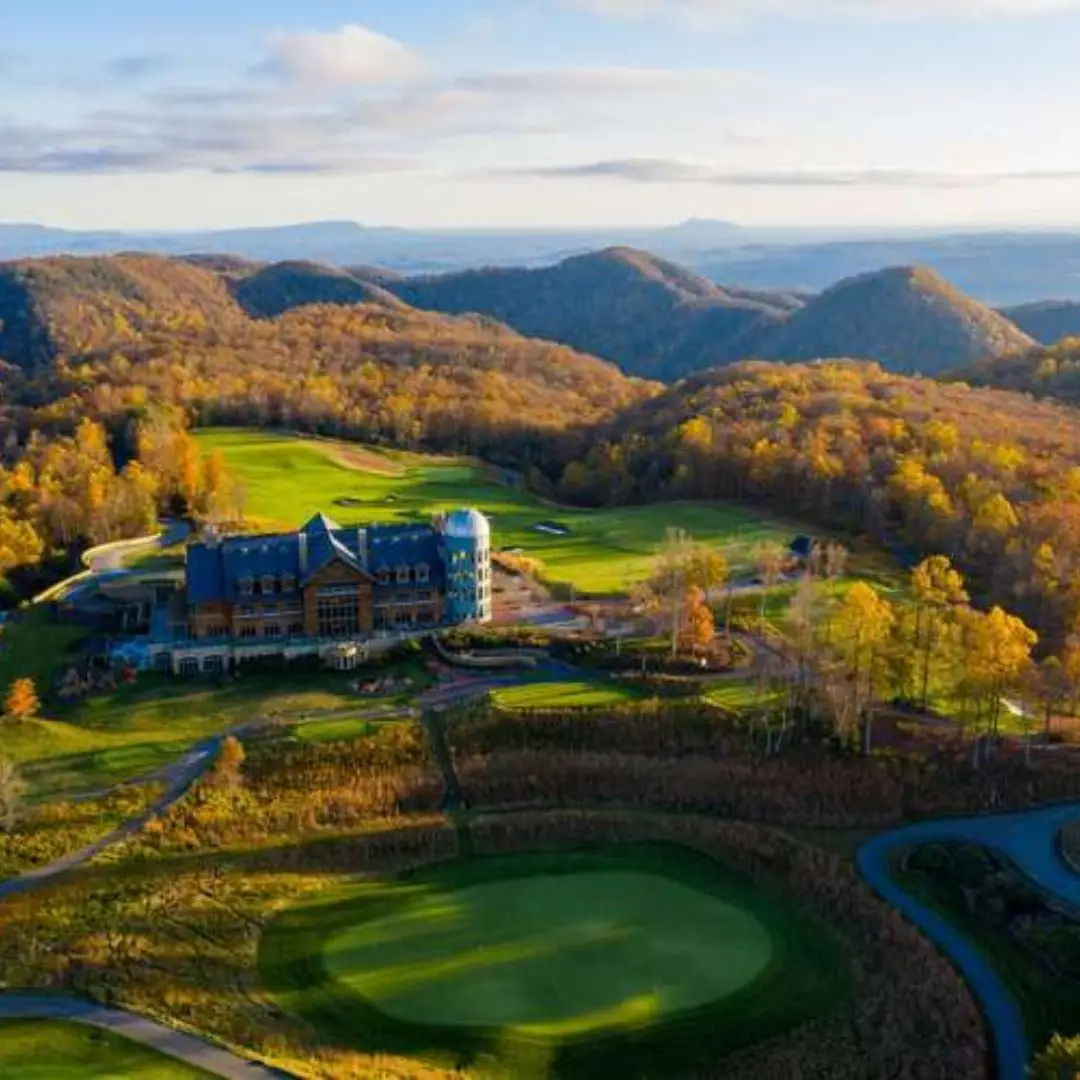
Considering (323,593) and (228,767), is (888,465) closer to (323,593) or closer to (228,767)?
(323,593)

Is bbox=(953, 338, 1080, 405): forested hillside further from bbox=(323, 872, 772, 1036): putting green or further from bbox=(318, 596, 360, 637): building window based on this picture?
bbox=(323, 872, 772, 1036): putting green

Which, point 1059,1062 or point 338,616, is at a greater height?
point 338,616

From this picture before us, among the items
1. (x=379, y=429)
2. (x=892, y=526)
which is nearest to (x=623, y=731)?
(x=892, y=526)

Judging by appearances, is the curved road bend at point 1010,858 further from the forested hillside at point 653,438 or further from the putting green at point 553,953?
the forested hillside at point 653,438

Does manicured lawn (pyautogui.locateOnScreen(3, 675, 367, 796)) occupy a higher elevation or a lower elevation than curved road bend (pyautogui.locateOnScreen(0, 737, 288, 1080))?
higher

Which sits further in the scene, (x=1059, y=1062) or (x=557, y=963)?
(x=557, y=963)

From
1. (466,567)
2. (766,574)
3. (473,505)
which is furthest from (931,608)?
(473,505)

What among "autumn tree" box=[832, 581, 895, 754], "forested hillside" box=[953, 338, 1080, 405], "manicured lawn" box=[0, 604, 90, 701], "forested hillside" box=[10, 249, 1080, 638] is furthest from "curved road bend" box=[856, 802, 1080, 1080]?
"forested hillside" box=[953, 338, 1080, 405]
